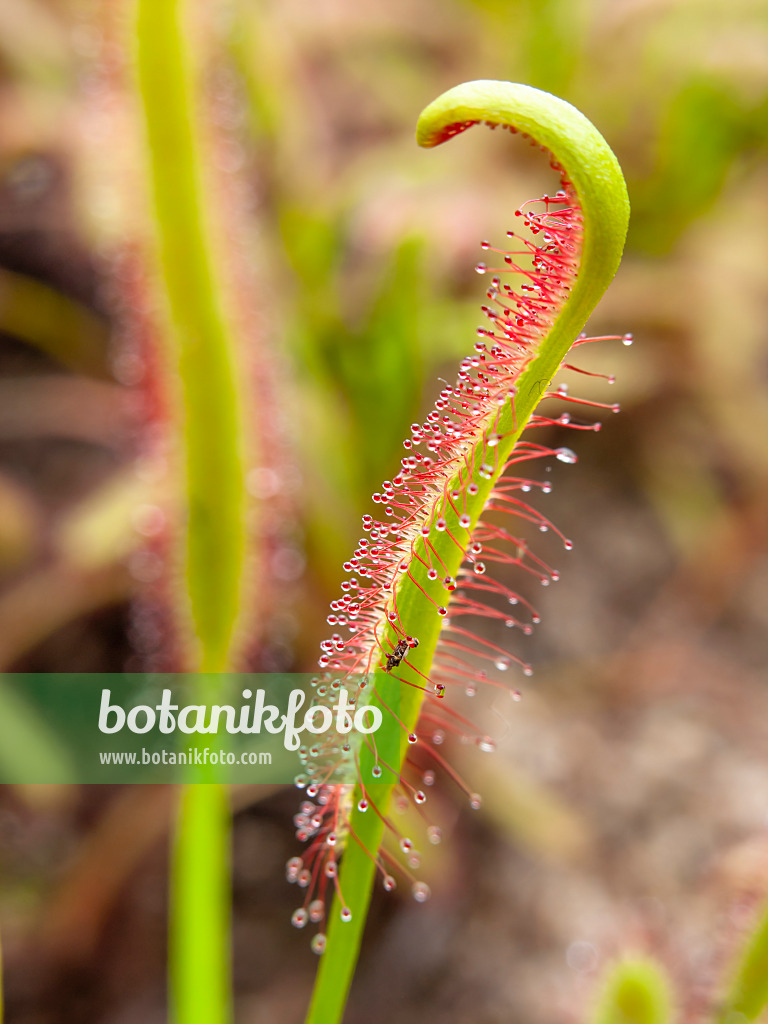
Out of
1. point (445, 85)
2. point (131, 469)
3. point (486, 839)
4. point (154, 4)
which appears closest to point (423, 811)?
point (486, 839)

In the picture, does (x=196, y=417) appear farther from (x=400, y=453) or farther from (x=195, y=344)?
(x=400, y=453)

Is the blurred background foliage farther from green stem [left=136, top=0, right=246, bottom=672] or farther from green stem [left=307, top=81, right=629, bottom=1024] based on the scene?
green stem [left=307, top=81, right=629, bottom=1024]

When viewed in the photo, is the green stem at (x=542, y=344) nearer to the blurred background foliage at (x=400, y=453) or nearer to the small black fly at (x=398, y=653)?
the small black fly at (x=398, y=653)

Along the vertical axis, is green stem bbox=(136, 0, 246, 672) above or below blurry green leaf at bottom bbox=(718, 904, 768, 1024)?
above

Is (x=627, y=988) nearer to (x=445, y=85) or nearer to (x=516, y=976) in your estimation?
(x=516, y=976)

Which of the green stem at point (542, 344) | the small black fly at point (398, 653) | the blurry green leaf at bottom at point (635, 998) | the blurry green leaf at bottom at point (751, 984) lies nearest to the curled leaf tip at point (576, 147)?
the green stem at point (542, 344)

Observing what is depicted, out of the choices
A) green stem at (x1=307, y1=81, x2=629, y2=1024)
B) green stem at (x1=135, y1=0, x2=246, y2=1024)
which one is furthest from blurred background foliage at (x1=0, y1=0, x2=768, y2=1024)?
green stem at (x1=307, y1=81, x2=629, y2=1024)
